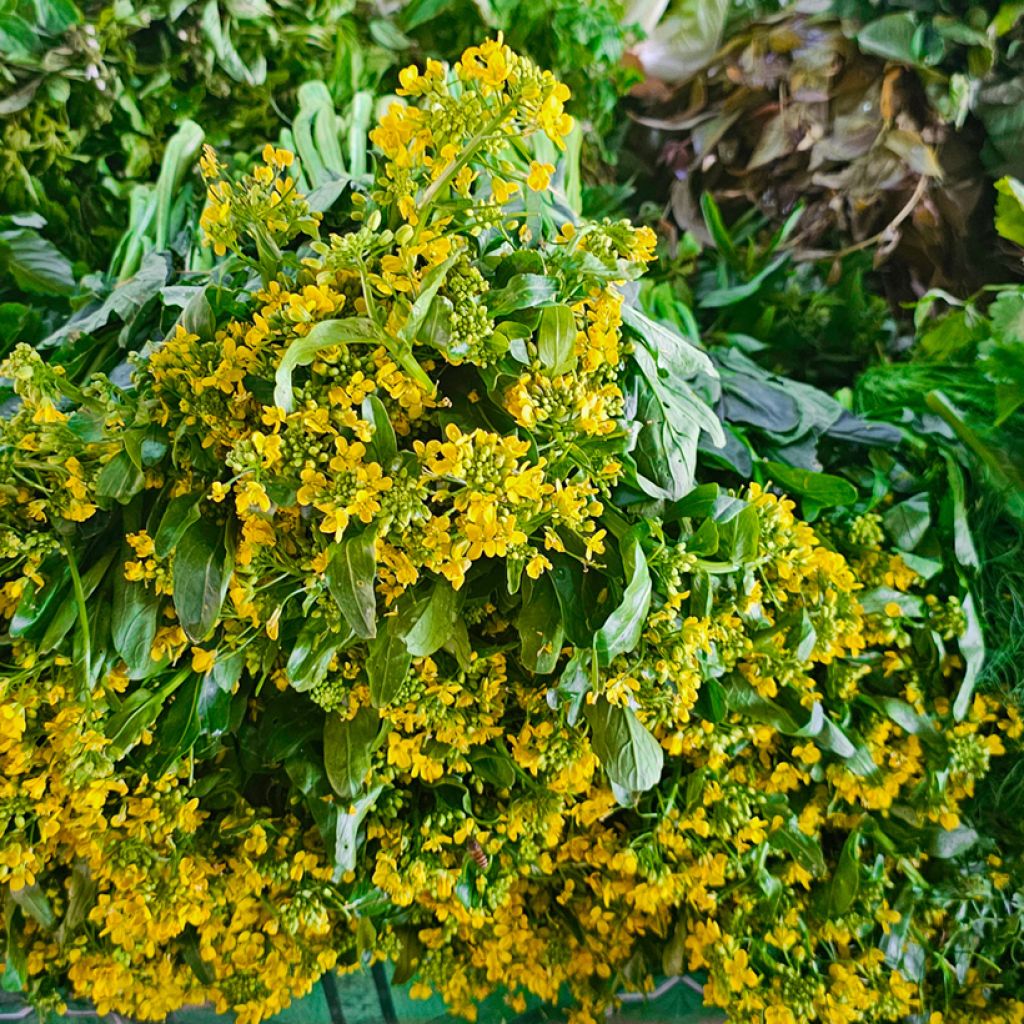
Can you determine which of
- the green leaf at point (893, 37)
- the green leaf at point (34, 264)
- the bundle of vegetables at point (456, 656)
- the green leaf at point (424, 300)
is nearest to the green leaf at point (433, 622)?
the bundle of vegetables at point (456, 656)

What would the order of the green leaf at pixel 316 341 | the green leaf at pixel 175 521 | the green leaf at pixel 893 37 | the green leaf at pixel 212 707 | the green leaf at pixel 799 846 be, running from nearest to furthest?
the green leaf at pixel 316 341
the green leaf at pixel 175 521
the green leaf at pixel 212 707
the green leaf at pixel 799 846
the green leaf at pixel 893 37

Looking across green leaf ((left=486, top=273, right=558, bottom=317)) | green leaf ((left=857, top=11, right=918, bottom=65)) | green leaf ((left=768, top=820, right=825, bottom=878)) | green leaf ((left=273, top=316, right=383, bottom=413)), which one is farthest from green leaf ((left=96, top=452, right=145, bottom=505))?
green leaf ((left=857, top=11, right=918, bottom=65))

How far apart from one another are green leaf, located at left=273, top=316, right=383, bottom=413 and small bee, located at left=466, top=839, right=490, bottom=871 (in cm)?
53

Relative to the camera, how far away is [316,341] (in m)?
0.55

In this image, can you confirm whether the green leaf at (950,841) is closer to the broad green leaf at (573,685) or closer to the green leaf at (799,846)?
the green leaf at (799,846)

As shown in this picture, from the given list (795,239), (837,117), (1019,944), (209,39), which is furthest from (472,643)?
(837,117)

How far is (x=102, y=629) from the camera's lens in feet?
2.34

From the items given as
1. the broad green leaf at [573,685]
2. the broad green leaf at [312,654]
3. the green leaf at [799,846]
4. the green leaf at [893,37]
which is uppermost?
the green leaf at [893,37]

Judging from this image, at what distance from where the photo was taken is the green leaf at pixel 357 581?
587mm

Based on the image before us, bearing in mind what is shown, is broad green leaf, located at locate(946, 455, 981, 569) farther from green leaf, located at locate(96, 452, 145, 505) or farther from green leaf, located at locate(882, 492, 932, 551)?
green leaf, located at locate(96, 452, 145, 505)

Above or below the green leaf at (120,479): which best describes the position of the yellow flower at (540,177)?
above

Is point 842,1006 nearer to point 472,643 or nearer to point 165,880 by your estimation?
point 472,643

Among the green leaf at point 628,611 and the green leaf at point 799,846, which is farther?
the green leaf at point 799,846

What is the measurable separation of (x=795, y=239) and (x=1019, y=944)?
1028mm
